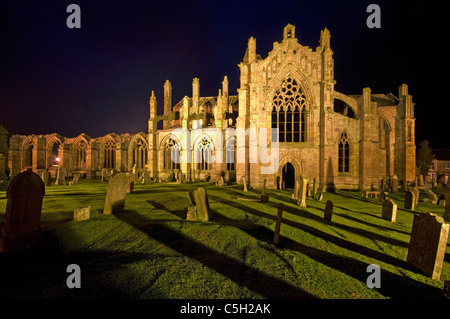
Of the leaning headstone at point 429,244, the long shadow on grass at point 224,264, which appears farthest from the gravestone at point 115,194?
the leaning headstone at point 429,244

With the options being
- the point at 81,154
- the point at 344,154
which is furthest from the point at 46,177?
the point at 344,154

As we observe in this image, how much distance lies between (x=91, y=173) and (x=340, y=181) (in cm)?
3298

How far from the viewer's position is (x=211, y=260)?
13.3ft

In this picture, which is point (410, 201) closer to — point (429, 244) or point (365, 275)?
point (429, 244)

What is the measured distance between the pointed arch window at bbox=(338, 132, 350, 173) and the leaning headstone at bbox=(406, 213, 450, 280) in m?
14.4

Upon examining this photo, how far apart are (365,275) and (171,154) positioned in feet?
84.3

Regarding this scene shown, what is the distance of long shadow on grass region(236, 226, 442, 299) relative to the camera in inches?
128

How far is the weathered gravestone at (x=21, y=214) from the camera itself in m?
4.17

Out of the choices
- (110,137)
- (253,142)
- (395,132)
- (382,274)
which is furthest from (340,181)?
(110,137)

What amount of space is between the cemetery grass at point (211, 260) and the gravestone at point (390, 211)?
108 centimetres

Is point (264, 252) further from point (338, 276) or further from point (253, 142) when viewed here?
point (253, 142)
